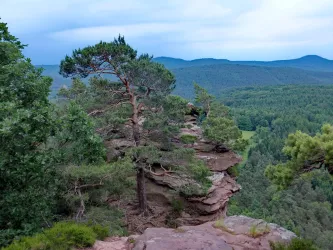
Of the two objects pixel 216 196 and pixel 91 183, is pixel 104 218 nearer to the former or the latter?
pixel 91 183

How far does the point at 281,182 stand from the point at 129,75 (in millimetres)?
7655

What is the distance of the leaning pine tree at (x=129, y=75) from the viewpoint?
1256 centimetres

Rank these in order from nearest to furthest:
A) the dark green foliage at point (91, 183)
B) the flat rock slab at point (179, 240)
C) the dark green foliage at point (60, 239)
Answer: the dark green foliage at point (60, 239) < the flat rock slab at point (179, 240) < the dark green foliage at point (91, 183)

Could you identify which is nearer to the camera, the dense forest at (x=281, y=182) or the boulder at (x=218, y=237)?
the boulder at (x=218, y=237)

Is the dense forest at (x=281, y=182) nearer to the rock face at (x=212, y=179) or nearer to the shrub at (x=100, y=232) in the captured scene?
the rock face at (x=212, y=179)

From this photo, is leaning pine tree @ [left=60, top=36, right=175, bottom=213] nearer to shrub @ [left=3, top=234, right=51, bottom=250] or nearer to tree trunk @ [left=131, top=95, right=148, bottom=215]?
tree trunk @ [left=131, top=95, right=148, bottom=215]

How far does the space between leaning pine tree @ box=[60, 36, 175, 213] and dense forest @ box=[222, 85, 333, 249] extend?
18.4 ft

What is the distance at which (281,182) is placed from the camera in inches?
335

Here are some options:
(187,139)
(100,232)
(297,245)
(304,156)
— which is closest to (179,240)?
(100,232)

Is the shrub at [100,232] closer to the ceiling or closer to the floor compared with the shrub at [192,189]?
closer to the ceiling

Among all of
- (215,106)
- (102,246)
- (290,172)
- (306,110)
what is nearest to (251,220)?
(290,172)

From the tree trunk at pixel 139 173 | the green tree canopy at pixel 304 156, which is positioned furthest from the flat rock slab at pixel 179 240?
the tree trunk at pixel 139 173

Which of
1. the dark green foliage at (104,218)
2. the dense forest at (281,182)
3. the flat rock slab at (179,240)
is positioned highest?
the flat rock slab at (179,240)

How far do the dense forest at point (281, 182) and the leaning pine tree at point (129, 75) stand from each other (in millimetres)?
5594
